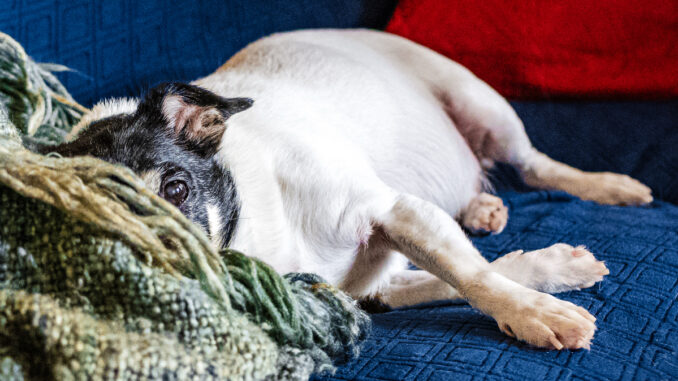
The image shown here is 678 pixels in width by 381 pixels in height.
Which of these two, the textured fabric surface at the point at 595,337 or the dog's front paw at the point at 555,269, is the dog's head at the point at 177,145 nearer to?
the textured fabric surface at the point at 595,337

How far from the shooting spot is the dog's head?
97cm

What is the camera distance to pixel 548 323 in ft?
3.05

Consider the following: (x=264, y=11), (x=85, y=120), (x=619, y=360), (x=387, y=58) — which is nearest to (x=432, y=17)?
(x=387, y=58)

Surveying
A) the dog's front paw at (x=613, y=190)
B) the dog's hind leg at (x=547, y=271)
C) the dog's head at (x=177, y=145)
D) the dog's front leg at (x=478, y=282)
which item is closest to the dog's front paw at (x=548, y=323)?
the dog's front leg at (x=478, y=282)

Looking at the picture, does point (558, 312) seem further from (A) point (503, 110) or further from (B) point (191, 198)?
(A) point (503, 110)

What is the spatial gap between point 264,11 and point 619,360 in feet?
5.02

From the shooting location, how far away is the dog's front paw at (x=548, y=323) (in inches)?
35.7

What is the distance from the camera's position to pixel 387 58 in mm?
1893

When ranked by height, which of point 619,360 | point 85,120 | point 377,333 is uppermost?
point 85,120

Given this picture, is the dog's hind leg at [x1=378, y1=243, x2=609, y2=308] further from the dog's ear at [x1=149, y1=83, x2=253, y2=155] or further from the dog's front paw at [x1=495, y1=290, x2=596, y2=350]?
the dog's ear at [x1=149, y1=83, x2=253, y2=155]

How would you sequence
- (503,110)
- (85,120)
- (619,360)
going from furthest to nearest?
1. (503,110)
2. (85,120)
3. (619,360)

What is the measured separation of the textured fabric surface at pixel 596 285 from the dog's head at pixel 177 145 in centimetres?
37

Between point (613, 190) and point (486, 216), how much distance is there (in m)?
0.41

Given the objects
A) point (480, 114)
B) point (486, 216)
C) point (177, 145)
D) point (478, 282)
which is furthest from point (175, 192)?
point (480, 114)
